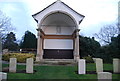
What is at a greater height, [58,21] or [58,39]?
[58,21]

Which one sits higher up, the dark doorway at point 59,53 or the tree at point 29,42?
the tree at point 29,42

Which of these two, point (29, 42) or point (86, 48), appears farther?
point (29, 42)

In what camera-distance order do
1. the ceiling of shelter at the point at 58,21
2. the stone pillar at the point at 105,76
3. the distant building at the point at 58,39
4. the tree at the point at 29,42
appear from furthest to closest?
1. the tree at the point at 29,42
2. the distant building at the point at 58,39
3. the ceiling of shelter at the point at 58,21
4. the stone pillar at the point at 105,76

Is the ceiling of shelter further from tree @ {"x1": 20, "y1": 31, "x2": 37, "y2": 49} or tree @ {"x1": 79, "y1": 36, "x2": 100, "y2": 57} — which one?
tree @ {"x1": 20, "y1": 31, "x2": 37, "y2": 49}

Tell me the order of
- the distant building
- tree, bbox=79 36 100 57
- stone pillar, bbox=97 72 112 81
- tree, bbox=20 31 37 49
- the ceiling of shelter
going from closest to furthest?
stone pillar, bbox=97 72 112 81, the ceiling of shelter, the distant building, tree, bbox=79 36 100 57, tree, bbox=20 31 37 49

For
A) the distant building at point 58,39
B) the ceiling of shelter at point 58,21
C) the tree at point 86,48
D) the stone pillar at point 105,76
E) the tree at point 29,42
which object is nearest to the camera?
the stone pillar at point 105,76

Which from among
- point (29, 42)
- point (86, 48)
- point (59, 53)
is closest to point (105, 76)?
point (59, 53)

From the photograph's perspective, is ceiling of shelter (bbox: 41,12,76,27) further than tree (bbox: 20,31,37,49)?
No

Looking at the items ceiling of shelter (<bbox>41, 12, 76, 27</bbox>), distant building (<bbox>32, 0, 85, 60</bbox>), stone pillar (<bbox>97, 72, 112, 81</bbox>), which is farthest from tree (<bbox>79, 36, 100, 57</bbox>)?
stone pillar (<bbox>97, 72, 112, 81</bbox>)

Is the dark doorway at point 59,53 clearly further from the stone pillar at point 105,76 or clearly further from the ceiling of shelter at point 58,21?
the stone pillar at point 105,76

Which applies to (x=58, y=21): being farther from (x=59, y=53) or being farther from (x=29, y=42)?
(x=29, y=42)

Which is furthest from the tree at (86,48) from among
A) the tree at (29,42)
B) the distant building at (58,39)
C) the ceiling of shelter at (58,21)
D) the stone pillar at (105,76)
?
the stone pillar at (105,76)

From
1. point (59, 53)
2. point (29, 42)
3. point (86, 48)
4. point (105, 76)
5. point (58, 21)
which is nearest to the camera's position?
point (105, 76)

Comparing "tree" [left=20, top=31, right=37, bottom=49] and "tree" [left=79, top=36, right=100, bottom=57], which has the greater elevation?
"tree" [left=20, top=31, right=37, bottom=49]
